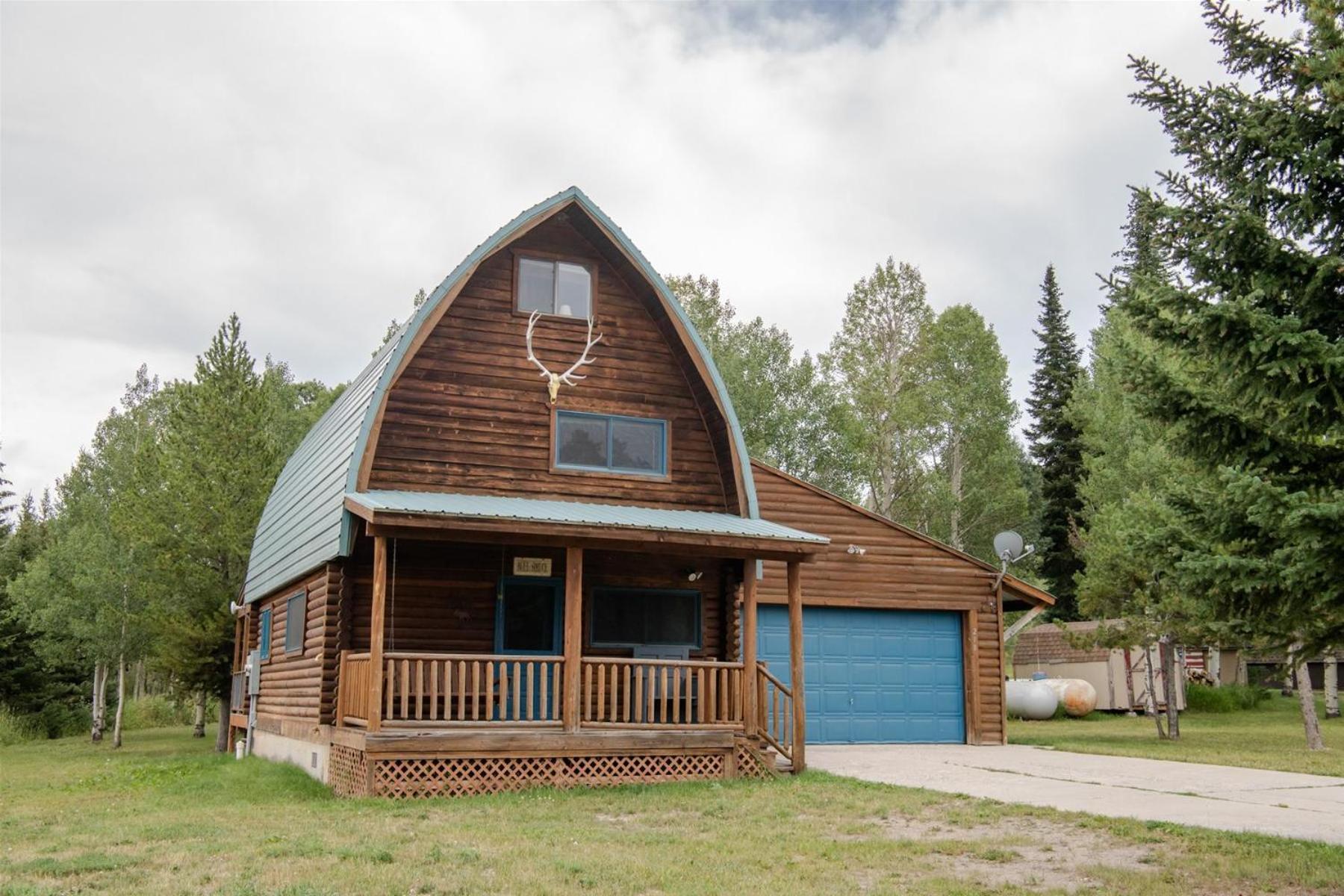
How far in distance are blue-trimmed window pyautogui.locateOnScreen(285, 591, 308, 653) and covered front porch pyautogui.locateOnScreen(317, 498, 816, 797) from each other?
6.13 ft

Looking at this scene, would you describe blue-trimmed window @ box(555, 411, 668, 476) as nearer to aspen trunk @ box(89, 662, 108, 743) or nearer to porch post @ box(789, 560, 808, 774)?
porch post @ box(789, 560, 808, 774)

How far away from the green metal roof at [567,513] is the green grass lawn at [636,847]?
2.75m

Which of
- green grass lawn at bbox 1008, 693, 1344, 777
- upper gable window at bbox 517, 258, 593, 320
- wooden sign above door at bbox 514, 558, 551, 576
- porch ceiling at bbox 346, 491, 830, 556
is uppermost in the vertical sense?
upper gable window at bbox 517, 258, 593, 320

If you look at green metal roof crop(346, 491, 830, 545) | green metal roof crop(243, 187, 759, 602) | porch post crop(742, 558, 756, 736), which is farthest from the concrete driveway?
green metal roof crop(243, 187, 759, 602)

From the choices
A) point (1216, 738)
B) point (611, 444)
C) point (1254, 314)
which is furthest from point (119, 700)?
point (1254, 314)

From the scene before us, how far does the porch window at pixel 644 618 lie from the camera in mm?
15258

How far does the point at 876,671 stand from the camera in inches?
767

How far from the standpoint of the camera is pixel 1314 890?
6875 mm

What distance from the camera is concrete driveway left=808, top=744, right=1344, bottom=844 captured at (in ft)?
31.1

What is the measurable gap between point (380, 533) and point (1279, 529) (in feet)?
27.4

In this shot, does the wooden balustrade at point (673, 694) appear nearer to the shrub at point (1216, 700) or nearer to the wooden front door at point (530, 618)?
the wooden front door at point (530, 618)

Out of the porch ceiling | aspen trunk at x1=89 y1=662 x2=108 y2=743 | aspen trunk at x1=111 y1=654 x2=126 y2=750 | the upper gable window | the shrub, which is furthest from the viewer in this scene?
the shrub

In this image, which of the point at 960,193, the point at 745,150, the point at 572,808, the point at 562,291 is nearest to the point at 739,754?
the point at 572,808

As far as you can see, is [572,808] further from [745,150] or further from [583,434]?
[745,150]
